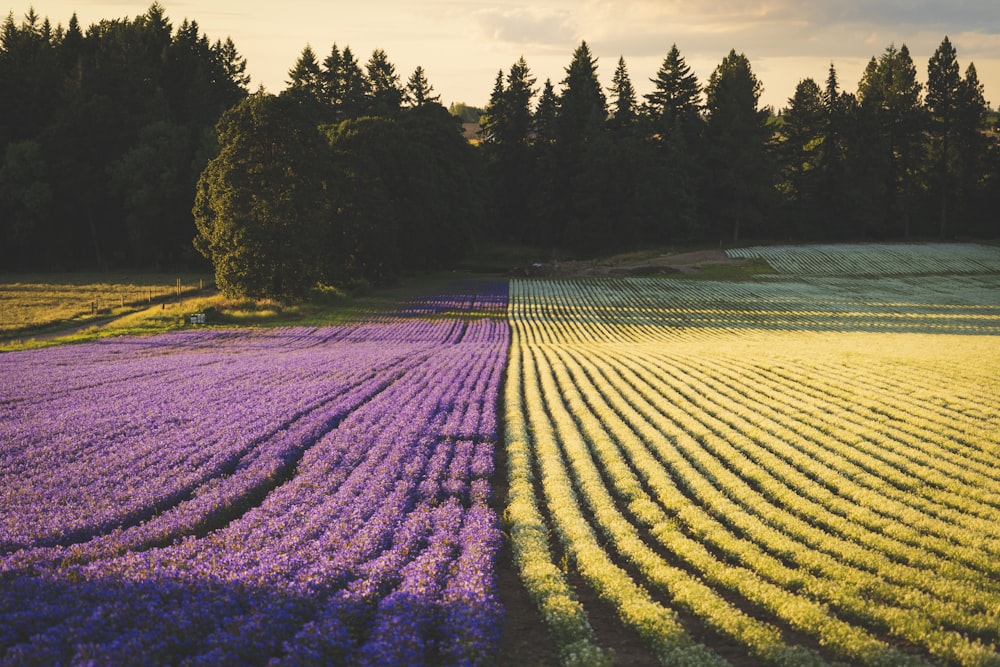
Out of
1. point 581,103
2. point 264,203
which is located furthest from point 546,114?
point 264,203

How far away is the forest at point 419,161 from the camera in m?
54.9

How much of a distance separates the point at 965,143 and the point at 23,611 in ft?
378

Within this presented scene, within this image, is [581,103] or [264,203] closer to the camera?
[264,203]

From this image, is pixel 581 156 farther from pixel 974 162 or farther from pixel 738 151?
pixel 974 162

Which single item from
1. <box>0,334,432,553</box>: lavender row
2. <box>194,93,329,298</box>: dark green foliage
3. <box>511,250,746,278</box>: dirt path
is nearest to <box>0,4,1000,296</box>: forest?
<box>194,93,329,298</box>: dark green foliage

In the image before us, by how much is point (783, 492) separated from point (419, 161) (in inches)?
2562

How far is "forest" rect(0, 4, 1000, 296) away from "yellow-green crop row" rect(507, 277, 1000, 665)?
32258 mm

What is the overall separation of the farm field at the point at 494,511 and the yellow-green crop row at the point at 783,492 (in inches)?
2.2


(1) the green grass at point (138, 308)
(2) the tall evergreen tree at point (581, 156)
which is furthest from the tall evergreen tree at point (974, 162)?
(1) the green grass at point (138, 308)

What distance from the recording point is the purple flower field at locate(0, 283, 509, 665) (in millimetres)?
7234

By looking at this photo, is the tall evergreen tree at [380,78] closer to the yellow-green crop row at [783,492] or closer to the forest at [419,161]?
the forest at [419,161]

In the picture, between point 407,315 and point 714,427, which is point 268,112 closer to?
point 407,315

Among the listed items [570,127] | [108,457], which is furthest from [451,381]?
[570,127]

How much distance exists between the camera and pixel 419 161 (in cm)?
7306
